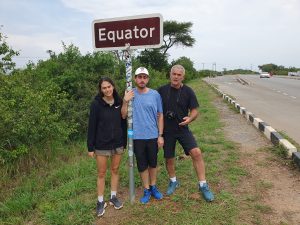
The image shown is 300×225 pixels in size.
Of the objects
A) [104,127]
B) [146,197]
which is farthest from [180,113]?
Answer: [146,197]

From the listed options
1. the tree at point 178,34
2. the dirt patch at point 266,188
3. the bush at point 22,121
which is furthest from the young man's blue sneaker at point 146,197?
the tree at point 178,34

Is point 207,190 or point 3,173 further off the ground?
point 207,190

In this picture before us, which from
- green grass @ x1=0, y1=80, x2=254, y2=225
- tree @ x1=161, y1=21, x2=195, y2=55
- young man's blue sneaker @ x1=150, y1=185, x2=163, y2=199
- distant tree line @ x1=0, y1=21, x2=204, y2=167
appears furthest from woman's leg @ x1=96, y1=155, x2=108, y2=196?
tree @ x1=161, y1=21, x2=195, y2=55

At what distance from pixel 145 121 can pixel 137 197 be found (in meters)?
1.07

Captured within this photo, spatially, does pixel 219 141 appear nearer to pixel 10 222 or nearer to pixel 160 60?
pixel 10 222

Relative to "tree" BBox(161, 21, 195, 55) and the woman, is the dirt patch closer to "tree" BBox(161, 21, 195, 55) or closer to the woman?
the woman

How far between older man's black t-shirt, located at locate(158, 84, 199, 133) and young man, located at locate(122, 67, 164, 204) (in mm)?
183

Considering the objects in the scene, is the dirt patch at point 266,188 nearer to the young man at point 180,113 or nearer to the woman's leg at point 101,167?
the young man at point 180,113

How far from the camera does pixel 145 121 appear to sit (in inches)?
159

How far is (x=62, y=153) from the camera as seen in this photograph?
796 cm

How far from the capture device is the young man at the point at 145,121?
13.1 feet


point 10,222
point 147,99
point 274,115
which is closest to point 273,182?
point 147,99

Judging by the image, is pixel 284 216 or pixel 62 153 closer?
pixel 284 216

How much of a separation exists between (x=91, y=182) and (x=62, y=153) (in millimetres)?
3008
